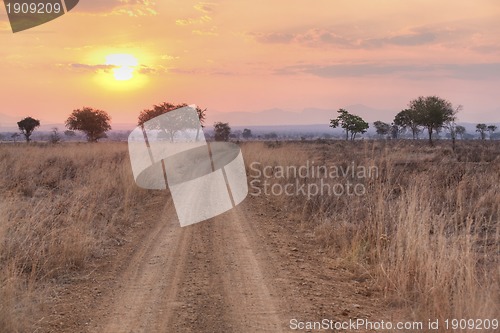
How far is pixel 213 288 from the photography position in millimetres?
6371

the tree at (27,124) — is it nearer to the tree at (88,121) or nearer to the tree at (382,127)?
the tree at (88,121)

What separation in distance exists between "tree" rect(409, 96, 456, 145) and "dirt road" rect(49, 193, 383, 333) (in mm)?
53076

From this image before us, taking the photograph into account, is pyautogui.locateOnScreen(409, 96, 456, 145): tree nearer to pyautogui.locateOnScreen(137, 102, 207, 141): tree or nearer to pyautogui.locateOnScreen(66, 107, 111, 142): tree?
pyautogui.locateOnScreen(137, 102, 207, 141): tree

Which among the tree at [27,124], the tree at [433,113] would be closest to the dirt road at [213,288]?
the tree at [433,113]

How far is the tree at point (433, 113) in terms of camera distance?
56.7 metres

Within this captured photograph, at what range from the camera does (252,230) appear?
404 inches

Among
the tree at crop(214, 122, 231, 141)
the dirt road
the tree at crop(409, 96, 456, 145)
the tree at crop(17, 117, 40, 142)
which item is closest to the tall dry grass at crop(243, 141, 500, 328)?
the dirt road

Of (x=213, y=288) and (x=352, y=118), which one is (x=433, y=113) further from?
(x=213, y=288)

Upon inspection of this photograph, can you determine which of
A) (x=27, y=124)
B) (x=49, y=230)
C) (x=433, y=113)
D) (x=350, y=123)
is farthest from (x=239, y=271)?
(x=27, y=124)

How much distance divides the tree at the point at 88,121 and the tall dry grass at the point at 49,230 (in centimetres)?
5890

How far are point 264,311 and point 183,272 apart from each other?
6.71 ft

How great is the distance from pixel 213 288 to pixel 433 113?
2245 inches

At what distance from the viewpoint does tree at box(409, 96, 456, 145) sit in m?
56.7

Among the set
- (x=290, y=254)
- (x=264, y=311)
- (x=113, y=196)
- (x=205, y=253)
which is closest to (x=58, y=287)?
(x=205, y=253)
